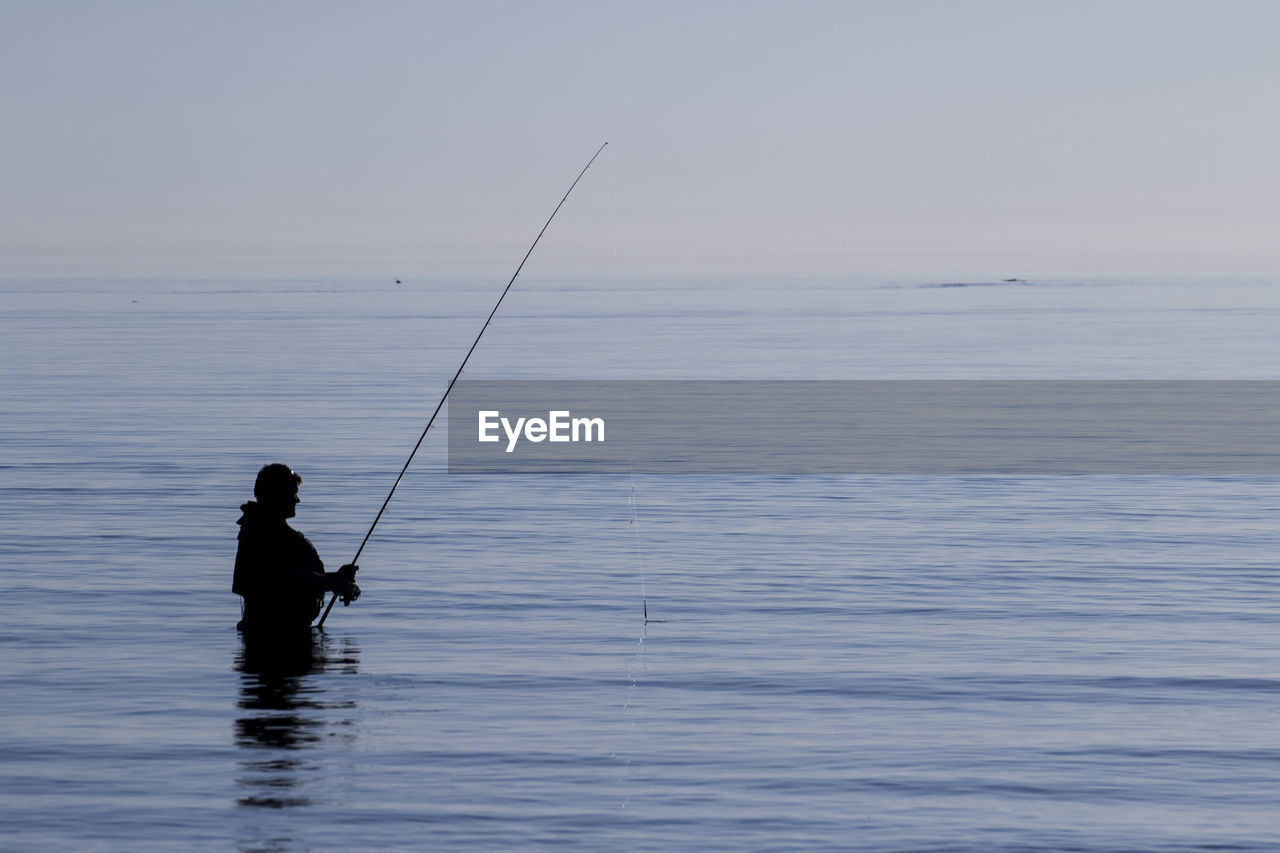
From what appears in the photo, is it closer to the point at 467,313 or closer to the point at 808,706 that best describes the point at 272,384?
the point at 808,706

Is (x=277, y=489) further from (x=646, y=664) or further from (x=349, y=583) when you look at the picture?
(x=646, y=664)

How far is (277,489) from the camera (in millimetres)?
9383

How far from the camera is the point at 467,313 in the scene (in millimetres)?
99375

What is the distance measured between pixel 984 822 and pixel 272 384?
97.7ft

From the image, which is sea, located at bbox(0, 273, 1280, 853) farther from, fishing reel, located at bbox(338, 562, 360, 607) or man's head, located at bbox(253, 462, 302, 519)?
man's head, located at bbox(253, 462, 302, 519)

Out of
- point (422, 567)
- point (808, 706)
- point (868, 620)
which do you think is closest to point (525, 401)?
point (422, 567)

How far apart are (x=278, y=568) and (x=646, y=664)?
2.11 meters

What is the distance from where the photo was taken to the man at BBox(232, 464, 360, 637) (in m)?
9.45

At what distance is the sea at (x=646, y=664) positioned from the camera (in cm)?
700
